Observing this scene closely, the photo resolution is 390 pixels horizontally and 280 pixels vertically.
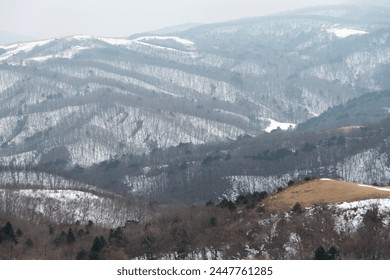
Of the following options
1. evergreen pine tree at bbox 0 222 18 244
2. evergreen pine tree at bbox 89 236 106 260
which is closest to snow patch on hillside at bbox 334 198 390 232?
evergreen pine tree at bbox 89 236 106 260

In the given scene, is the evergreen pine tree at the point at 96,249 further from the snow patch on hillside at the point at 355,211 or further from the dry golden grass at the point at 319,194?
the snow patch on hillside at the point at 355,211

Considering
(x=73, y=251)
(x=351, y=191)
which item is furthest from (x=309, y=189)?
(x=73, y=251)

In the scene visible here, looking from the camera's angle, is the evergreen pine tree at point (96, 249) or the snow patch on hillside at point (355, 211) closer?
the snow patch on hillside at point (355, 211)

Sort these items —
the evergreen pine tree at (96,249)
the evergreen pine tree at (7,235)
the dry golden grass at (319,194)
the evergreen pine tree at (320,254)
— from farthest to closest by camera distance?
the evergreen pine tree at (7,235), the dry golden grass at (319,194), the evergreen pine tree at (96,249), the evergreen pine tree at (320,254)

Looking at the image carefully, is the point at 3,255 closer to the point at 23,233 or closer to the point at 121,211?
the point at 23,233

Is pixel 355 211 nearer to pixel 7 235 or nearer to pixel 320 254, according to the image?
pixel 320 254

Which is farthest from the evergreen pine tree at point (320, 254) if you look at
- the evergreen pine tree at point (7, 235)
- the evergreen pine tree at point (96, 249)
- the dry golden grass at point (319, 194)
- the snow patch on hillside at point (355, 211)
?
the evergreen pine tree at point (7, 235)

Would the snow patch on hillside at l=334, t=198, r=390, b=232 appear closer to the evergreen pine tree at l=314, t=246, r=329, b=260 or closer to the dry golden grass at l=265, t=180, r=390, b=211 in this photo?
the dry golden grass at l=265, t=180, r=390, b=211

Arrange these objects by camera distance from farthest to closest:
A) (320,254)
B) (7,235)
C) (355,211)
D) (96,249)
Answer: (7,235)
(96,249)
(355,211)
(320,254)

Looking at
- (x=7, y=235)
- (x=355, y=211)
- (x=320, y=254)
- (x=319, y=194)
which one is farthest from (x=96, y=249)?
(x=355, y=211)
